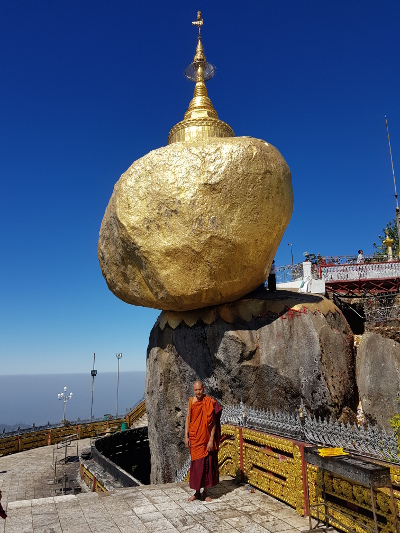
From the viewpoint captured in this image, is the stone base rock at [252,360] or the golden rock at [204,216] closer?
Result: the golden rock at [204,216]

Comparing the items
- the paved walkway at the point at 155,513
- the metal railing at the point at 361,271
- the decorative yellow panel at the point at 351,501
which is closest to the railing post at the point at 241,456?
the paved walkway at the point at 155,513

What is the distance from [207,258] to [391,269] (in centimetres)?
977

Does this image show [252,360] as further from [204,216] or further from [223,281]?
[204,216]

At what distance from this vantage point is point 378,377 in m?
11.0

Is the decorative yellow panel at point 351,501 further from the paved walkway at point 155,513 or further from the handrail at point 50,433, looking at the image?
the handrail at point 50,433

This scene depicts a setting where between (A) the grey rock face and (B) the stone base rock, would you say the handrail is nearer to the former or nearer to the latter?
(B) the stone base rock

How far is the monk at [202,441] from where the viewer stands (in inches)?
228

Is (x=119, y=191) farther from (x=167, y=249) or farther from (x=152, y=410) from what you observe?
(x=152, y=410)

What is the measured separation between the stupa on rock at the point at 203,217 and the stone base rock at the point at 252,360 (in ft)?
2.62

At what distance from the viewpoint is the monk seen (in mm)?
5797

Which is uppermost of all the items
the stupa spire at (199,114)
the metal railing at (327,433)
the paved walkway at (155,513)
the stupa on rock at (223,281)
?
the stupa spire at (199,114)

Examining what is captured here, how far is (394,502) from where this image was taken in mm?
3867

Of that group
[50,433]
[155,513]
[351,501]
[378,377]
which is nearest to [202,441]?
[155,513]

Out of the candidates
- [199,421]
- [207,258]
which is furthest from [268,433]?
[207,258]
